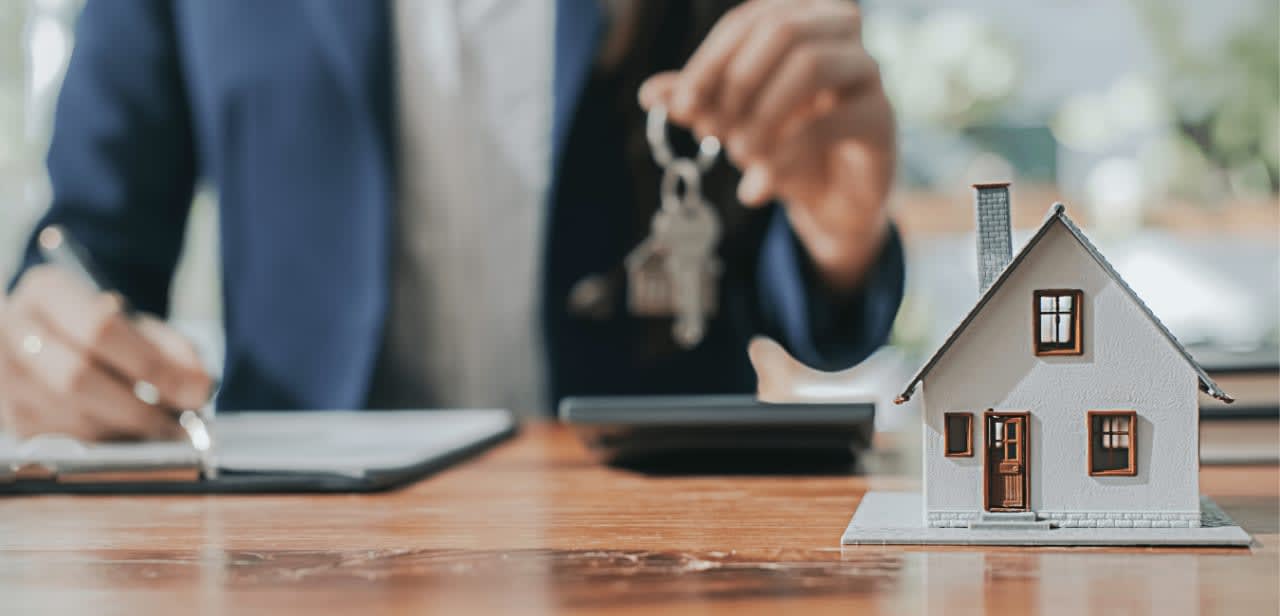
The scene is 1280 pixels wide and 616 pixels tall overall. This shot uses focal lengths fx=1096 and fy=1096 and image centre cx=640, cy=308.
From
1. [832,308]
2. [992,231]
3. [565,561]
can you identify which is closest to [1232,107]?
[832,308]

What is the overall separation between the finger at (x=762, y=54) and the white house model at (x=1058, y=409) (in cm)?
34

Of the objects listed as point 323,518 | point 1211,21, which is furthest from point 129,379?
point 1211,21

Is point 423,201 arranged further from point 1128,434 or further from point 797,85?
point 1128,434

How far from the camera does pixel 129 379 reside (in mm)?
689

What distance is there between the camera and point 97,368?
688mm

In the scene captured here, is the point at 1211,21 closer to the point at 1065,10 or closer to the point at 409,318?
the point at 1065,10

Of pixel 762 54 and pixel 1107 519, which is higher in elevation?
pixel 762 54

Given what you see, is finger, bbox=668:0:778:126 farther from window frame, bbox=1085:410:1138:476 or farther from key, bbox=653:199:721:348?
window frame, bbox=1085:410:1138:476

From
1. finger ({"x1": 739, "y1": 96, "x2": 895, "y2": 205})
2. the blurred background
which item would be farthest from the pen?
the blurred background

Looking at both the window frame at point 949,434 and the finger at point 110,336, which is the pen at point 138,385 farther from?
the window frame at point 949,434

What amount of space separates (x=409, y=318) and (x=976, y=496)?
0.84 metres

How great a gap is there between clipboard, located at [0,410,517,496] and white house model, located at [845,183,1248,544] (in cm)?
26

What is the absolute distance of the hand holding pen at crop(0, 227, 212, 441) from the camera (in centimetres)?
67

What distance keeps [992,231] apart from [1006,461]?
0.08 meters
